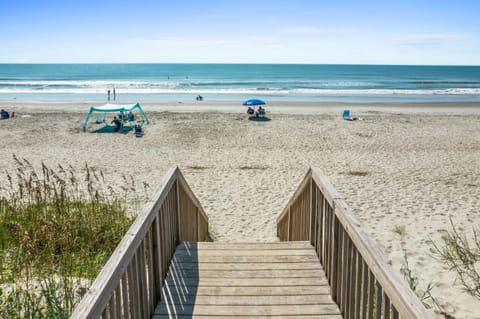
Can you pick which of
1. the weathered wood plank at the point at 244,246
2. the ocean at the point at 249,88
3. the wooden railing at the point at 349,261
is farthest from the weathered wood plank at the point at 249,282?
the ocean at the point at 249,88

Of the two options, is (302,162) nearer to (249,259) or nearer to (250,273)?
(249,259)

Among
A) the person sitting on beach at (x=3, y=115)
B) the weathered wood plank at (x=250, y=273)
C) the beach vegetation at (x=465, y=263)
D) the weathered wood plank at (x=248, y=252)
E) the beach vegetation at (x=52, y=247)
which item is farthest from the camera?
the person sitting on beach at (x=3, y=115)

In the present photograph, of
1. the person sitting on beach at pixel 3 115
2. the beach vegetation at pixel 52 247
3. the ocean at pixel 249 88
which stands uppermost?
the ocean at pixel 249 88

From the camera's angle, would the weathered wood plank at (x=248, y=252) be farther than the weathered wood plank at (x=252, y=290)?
Yes

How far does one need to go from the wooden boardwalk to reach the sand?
1.75m

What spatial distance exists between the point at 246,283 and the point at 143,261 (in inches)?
46.0

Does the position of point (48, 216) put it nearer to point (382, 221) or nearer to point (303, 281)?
point (303, 281)

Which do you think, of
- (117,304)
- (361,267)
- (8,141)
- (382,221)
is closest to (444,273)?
(382,221)

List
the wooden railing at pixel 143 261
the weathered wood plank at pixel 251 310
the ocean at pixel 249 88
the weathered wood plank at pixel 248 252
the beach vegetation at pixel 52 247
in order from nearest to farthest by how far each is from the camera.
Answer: the wooden railing at pixel 143 261 → the weathered wood plank at pixel 251 310 → the beach vegetation at pixel 52 247 → the weathered wood plank at pixel 248 252 → the ocean at pixel 249 88

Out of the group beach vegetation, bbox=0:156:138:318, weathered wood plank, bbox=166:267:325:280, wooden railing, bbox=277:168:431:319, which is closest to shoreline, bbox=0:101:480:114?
beach vegetation, bbox=0:156:138:318

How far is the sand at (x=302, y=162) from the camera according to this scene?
6980 mm

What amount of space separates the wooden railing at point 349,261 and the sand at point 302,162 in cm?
168

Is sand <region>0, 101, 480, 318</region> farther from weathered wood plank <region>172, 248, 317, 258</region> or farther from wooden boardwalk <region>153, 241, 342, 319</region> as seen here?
wooden boardwalk <region>153, 241, 342, 319</region>

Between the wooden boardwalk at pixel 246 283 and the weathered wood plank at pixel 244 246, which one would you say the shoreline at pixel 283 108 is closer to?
the weathered wood plank at pixel 244 246
